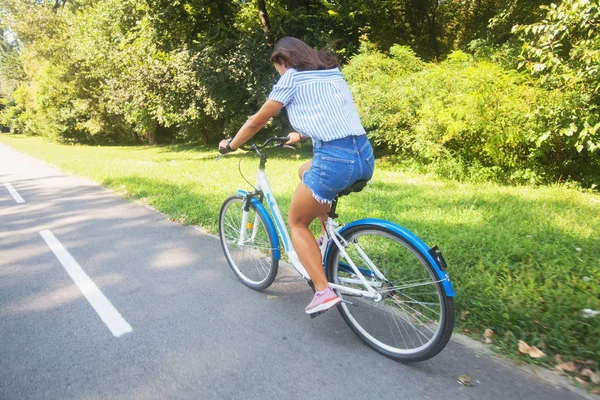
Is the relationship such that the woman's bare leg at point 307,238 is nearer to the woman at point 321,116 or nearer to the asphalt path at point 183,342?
the woman at point 321,116

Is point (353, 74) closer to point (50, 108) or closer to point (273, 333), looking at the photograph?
point (273, 333)

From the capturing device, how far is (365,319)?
9.54ft

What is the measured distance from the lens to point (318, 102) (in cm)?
244

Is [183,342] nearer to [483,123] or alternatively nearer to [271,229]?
[271,229]

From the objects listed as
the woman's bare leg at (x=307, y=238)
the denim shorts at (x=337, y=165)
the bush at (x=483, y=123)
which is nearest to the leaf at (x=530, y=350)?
the woman's bare leg at (x=307, y=238)

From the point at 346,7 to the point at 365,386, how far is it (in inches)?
564

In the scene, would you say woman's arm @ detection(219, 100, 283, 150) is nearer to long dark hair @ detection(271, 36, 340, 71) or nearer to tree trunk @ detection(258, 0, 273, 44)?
long dark hair @ detection(271, 36, 340, 71)

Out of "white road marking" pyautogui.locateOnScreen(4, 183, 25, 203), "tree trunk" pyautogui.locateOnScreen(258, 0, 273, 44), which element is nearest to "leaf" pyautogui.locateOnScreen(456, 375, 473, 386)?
"white road marking" pyautogui.locateOnScreen(4, 183, 25, 203)

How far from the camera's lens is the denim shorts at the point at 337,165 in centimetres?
246

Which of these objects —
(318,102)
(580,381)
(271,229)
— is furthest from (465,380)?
(318,102)

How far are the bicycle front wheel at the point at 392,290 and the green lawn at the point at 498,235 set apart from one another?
436 millimetres

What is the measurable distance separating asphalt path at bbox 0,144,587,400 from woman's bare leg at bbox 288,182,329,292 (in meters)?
0.45

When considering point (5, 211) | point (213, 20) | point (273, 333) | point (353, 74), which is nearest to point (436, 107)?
point (353, 74)

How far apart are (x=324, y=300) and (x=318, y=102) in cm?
132
